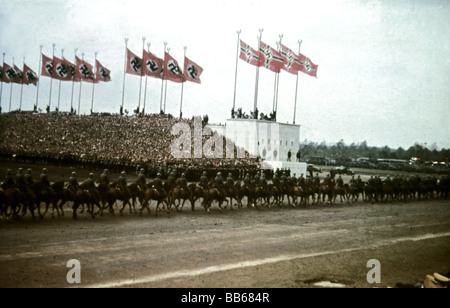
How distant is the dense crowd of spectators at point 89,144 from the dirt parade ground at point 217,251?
49.5ft

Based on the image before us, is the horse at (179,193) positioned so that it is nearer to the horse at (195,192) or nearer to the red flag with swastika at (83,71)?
the horse at (195,192)

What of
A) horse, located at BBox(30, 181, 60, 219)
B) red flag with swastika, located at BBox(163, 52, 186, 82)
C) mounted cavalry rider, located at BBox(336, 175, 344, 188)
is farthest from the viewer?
red flag with swastika, located at BBox(163, 52, 186, 82)

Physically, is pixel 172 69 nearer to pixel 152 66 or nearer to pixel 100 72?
pixel 152 66

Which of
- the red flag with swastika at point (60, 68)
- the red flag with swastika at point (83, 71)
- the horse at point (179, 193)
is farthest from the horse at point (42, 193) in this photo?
the red flag with swastika at point (83, 71)

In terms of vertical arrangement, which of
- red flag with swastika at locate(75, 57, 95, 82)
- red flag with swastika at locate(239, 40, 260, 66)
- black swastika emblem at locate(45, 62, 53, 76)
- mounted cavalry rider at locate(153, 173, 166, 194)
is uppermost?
red flag with swastika at locate(239, 40, 260, 66)

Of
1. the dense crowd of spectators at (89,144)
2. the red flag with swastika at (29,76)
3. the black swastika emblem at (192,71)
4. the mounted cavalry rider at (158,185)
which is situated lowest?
the mounted cavalry rider at (158,185)


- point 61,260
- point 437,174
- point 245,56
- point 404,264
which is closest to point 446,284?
point 404,264

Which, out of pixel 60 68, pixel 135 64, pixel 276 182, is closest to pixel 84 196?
pixel 276 182

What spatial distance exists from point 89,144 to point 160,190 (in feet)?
58.5

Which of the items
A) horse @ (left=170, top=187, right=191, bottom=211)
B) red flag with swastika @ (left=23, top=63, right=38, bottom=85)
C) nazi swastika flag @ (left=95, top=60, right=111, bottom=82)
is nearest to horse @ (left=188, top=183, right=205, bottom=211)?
horse @ (left=170, top=187, right=191, bottom=211)

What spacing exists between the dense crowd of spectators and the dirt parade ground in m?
15.1

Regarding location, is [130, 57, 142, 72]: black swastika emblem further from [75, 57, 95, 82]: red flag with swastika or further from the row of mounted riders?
the row of mounted riders

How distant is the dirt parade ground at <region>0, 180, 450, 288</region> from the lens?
355 inches

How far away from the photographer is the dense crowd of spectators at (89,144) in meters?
32.3
